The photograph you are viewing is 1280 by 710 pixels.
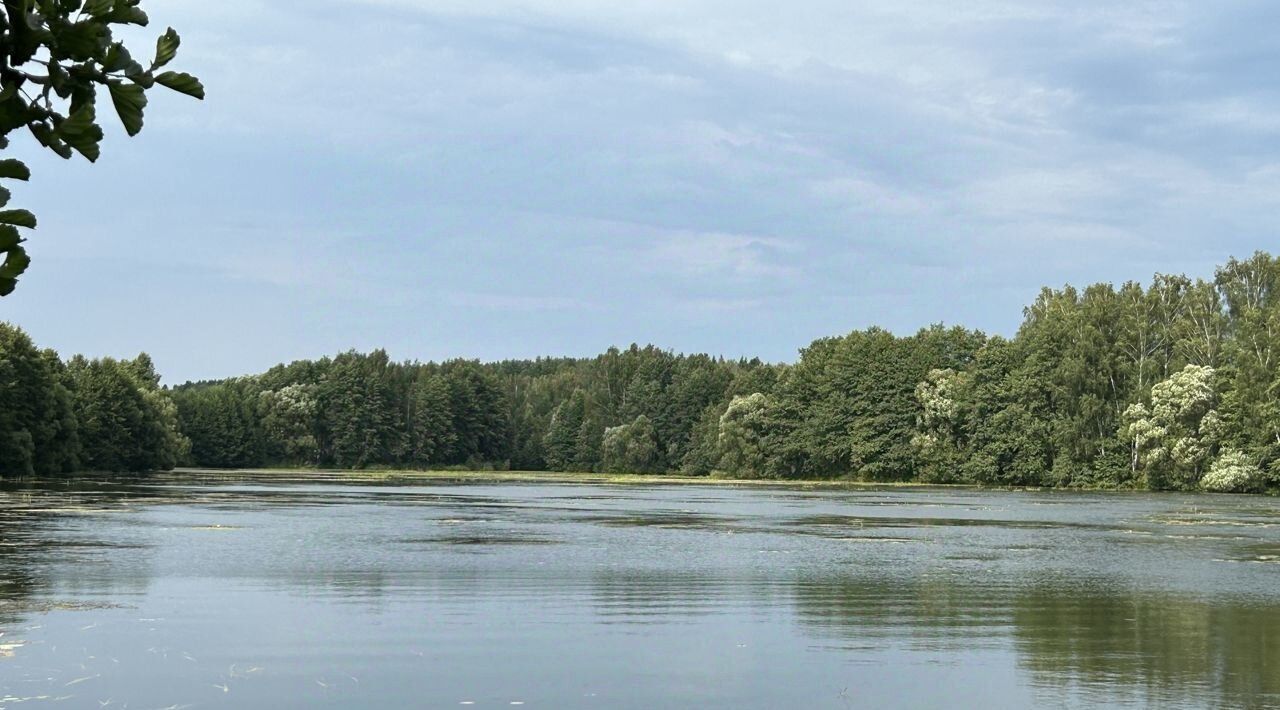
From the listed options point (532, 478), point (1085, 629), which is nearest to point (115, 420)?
point (532, 478)

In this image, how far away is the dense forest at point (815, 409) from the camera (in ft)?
296

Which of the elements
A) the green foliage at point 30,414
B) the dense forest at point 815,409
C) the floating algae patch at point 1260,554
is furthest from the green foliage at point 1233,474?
the green foliage at point 30,414

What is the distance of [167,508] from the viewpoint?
52.0 metres

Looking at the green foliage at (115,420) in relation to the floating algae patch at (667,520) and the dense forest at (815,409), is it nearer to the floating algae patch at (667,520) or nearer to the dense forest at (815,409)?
the dense forest at (815,409)

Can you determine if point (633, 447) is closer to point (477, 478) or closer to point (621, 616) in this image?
point (477, 478)

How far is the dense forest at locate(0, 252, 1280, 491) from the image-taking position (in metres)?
90.2

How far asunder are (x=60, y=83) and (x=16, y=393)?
89.6m

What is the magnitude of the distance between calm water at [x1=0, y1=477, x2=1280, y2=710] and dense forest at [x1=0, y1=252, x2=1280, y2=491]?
1950 inches

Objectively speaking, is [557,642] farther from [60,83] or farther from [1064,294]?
[1064,294]

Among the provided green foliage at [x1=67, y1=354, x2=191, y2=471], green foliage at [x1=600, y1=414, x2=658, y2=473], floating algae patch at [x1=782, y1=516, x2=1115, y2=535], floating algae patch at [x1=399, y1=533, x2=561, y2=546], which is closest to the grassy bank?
green foliage at [x1=600, y1=414, x2=658, y2=473]

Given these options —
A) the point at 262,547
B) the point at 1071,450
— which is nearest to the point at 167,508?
the point at 262,547

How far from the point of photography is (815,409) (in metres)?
126

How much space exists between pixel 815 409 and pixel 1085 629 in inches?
4142

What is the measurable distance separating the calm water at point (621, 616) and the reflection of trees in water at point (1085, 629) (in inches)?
3.1
